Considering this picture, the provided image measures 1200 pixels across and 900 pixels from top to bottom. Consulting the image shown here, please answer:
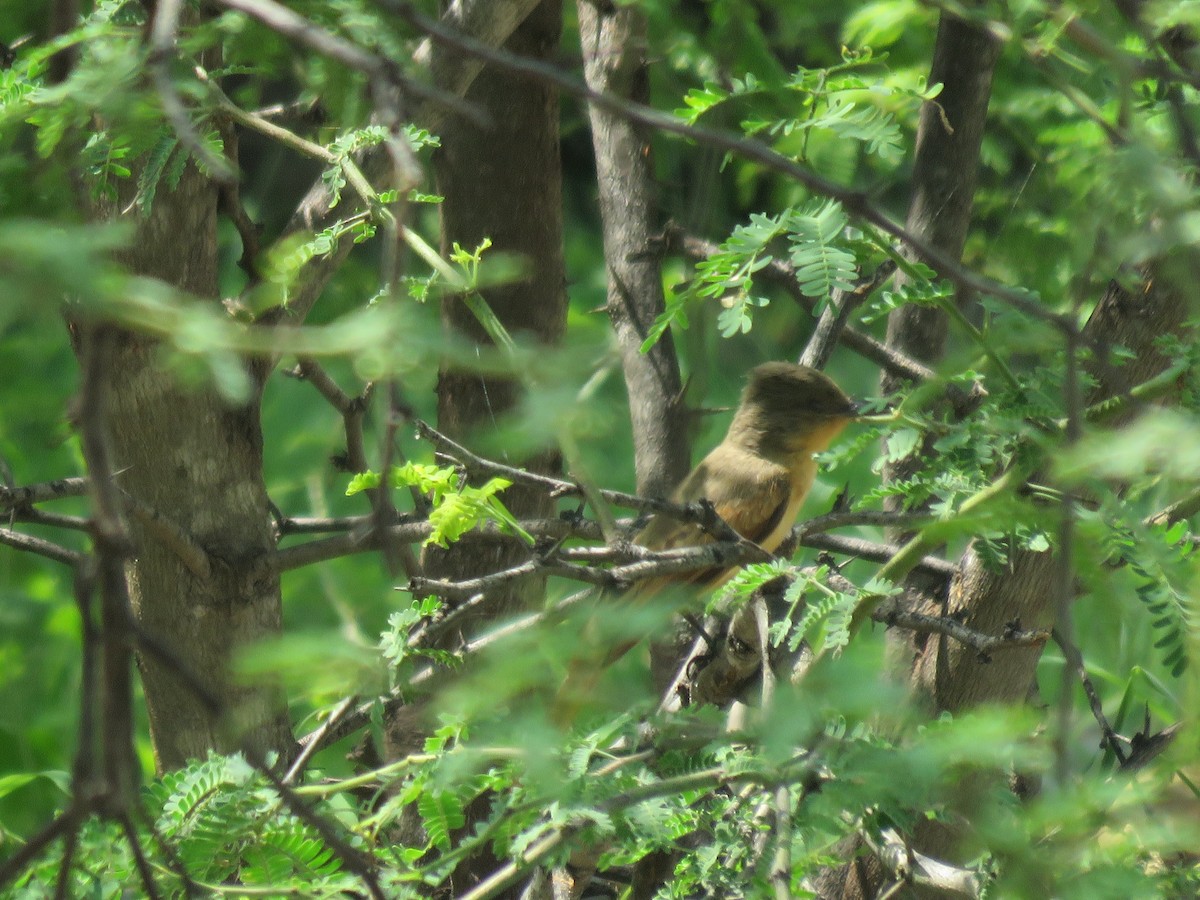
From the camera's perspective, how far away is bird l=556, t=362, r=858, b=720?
16.4 feet

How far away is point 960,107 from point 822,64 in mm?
1662

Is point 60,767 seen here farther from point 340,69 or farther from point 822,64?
point 340,69

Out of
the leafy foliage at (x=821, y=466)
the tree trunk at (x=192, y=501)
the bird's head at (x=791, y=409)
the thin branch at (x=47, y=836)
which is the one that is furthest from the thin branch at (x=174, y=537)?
the bird's head at (x=791, y=409)

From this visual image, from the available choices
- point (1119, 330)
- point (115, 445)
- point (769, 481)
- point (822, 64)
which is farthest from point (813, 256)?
point (822, 64)

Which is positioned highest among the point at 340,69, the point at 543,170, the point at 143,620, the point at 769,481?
the point at 340,69

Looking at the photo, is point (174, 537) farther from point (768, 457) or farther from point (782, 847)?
point (768, 457)

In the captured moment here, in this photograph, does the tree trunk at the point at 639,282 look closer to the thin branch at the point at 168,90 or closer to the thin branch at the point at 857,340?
the thin branch at the point at 857,340

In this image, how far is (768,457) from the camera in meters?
5.38

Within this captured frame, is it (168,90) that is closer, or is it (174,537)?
(168,90)

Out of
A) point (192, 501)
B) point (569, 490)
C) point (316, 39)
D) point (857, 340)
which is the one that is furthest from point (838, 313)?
point (316, 39)

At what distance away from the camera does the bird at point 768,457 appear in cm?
500

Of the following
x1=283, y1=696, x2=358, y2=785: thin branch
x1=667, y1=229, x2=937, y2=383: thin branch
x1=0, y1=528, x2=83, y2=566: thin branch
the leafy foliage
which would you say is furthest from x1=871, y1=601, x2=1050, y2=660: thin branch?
x1=0, y1=528, x2=83, y2=566: thin branch

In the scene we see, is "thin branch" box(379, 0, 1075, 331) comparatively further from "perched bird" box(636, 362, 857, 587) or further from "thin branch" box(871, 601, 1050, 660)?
"perched bird" box(636, 362, 857, 587)

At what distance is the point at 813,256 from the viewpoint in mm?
2633
